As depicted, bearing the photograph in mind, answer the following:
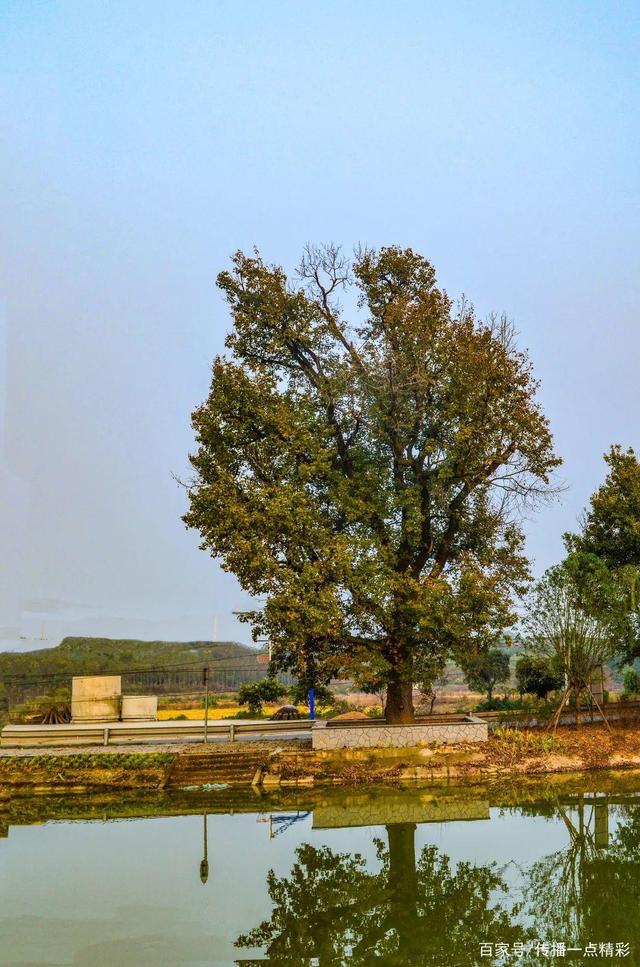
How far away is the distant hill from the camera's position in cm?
4462

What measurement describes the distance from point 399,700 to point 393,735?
5.35 ft

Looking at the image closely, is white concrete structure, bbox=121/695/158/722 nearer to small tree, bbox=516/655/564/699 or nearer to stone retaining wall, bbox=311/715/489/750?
stone retaining wall, bbox=311/715/489/750

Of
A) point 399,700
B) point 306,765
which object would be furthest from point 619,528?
point 306,765

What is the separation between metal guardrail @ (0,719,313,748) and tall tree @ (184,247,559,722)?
8.78ft

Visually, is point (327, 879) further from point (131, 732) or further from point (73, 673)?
point (73, 673)

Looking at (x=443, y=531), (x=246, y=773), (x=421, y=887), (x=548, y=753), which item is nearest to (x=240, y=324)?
(x=443, y=531)

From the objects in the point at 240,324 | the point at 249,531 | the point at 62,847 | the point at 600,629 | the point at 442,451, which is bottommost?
the point at 62,847

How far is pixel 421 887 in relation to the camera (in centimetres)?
1212

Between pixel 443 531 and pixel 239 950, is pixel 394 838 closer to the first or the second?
pixel 239 950

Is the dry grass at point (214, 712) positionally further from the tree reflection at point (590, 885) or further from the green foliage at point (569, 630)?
the tree reflection at point (590, 885)

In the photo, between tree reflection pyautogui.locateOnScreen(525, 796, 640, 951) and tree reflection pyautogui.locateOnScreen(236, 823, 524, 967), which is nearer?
tree reflection pyautogui.locateOnScreen(236, 823, 524, 967)

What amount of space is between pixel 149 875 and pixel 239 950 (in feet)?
11.5

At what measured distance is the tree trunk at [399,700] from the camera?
22969 millimetres

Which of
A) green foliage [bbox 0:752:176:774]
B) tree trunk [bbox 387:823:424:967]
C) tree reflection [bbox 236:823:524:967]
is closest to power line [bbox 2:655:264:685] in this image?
green foliage [bbox 0:752:176:774]
